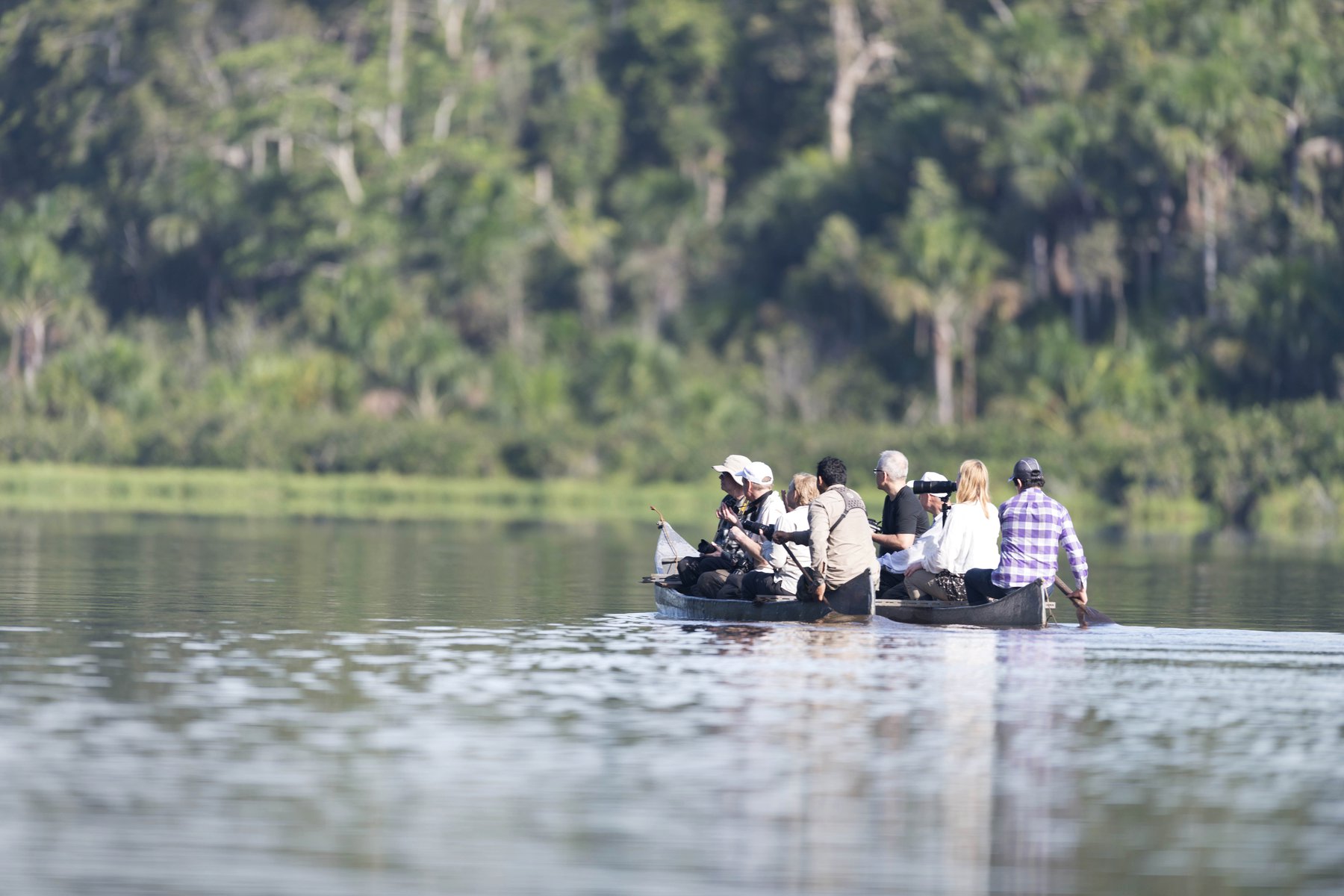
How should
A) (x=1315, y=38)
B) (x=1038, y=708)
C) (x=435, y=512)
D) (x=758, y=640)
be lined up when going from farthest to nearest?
→ (x=1315, y=38)
(x=435, y=512)
(x=758, y=640)
(x=1038, y=708)

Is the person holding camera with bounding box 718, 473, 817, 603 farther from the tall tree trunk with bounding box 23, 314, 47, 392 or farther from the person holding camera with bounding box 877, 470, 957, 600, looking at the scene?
the tall tree trunk with bounding box 23, 314, 47, 392

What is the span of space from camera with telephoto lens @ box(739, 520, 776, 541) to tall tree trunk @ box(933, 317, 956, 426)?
159 feet

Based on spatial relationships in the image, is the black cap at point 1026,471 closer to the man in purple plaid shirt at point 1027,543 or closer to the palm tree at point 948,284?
the man in purple plaid shirt at point 1027,543

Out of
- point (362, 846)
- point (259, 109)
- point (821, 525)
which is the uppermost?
point (259, 109)

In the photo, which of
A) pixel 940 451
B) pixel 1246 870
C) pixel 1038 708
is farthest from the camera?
pixel 940 451

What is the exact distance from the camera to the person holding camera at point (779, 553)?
24812 millimetres

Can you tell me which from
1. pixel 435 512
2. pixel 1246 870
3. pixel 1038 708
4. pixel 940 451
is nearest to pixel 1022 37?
pixel 940 451

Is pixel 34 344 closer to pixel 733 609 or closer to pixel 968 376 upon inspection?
pixel 968 376

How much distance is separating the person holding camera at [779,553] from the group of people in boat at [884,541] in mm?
10

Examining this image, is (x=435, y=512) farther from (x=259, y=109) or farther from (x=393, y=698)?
(x=393, y=698)

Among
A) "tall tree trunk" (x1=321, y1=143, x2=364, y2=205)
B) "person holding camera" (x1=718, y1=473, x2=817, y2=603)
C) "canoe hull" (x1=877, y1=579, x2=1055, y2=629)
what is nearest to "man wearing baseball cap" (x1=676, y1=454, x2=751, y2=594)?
"person holding camera" (x1=718, y1=473, x2=817, y2=603)

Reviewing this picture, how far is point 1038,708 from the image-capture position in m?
18.2

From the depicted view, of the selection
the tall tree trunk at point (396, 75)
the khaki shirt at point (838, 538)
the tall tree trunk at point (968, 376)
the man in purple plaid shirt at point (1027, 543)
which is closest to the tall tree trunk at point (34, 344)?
the tall tree trunk at point (396, 75)

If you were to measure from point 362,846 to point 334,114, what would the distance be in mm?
78542
